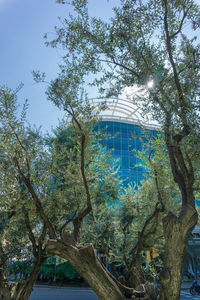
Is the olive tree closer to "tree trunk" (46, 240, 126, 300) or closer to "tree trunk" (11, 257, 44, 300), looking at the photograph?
"tree trunk" (46, 240, 126, 300)

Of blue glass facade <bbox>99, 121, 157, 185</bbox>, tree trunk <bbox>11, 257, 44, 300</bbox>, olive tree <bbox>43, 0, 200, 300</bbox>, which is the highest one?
blue glass facade <bbox>99, 121, 157, 185</bbox>

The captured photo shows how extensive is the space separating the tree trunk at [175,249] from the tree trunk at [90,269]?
92 cm

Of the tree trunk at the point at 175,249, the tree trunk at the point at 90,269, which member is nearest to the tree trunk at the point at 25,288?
the tree trunk at the point at 90,269

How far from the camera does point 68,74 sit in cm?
Result: 638

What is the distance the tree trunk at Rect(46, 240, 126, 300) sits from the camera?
14.4 feet

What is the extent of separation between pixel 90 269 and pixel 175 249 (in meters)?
1.67

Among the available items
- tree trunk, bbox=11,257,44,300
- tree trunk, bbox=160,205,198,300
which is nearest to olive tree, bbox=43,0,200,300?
tree trunk, bbox=160,205,198,300

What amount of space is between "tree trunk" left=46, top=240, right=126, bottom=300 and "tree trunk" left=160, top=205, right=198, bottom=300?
92cm

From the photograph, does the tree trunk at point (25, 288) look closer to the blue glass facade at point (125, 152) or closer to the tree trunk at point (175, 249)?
the tree trunk at point (175, 249)

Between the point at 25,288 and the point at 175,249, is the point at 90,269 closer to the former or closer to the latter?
the point at 175,249

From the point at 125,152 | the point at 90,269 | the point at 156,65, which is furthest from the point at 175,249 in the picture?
the point at 125,152

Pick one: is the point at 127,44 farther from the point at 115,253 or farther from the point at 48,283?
the point at 48,283

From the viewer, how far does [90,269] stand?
450 centimetres

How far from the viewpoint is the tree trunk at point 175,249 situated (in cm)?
414
